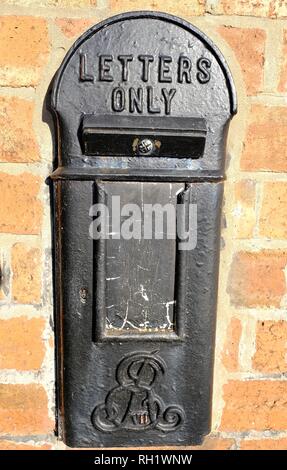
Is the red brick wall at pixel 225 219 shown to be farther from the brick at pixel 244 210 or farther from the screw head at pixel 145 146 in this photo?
the screw head at pixel 145 146

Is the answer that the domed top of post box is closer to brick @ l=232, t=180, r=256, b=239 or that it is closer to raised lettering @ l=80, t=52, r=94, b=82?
raised lettering @ l=80, t=52, r=94, b=82

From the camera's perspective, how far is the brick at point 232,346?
2.57 ft

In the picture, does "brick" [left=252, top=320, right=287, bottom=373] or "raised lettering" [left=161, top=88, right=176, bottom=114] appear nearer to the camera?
"raised lettering" [left=161, top=88, right=176, bottom=114]

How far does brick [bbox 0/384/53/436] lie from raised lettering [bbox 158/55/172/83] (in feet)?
1.72

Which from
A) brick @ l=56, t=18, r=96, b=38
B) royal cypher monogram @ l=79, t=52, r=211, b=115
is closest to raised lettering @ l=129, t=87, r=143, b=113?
royal cypher monogram @ l=79, t=52, r=211, b=115

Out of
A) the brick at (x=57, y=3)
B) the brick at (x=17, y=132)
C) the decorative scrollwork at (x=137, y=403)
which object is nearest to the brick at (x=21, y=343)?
the decorative scrollwork at (x=137, y=403)

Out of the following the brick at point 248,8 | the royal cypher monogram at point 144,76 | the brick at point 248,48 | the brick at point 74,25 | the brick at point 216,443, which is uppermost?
the brick at point 248,8

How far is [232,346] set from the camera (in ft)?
2.60

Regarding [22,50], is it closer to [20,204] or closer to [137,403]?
[20,204]

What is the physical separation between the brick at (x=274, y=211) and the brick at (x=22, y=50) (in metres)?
0.38

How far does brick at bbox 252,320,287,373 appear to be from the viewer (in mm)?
782

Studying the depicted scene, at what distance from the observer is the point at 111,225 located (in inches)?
26.9

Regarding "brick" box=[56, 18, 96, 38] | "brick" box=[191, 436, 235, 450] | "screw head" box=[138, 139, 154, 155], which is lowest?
"brick" box=[191, 436, 235, 450]
